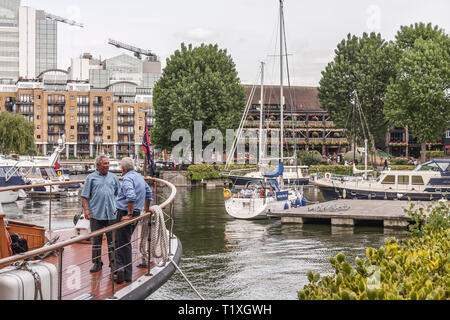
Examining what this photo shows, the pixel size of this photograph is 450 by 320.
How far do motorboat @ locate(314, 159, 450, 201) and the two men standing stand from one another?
86.5ft

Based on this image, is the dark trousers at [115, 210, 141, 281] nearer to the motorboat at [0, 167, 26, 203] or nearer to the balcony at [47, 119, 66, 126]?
the motorboat at [0, 167, 26, 203]

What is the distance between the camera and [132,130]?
120m

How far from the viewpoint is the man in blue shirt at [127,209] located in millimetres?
8117

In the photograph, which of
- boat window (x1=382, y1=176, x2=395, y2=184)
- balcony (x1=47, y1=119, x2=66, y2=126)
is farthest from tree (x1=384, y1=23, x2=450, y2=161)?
balcony (x1=47, y1=119, x2=66, y2=126)

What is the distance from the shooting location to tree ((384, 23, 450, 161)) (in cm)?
5266

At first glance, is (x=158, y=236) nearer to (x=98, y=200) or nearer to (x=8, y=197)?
(x=98, y=200)

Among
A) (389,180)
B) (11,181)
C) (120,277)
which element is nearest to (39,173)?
(11,181)

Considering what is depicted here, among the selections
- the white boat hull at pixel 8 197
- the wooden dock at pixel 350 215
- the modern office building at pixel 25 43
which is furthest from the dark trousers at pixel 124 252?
the modern office building at pixel 25 43

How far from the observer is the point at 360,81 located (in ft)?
197

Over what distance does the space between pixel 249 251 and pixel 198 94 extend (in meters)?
40.9

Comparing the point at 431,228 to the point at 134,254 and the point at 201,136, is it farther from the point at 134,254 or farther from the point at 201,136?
the point at 201,136

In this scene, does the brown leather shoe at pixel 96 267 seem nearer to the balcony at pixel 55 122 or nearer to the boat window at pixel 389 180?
the boat window at pixel 389 180

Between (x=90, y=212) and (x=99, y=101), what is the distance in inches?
4473

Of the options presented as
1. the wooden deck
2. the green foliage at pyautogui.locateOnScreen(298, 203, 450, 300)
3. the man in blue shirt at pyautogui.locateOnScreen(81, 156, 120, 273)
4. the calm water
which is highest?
the man in blue shirt at pyautogui.locateOnScreen(81, 156, 120, 273)
